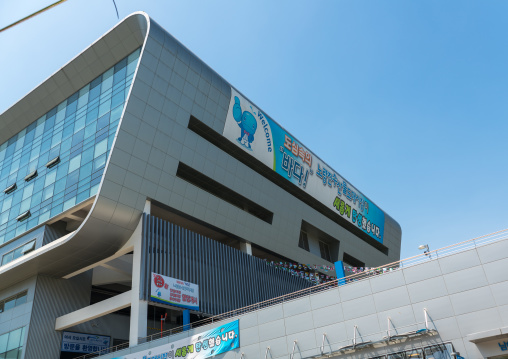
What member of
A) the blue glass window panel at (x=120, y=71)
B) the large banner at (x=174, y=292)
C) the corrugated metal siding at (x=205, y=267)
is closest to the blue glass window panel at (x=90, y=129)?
the blue glass window panel at (x=120, y=71)

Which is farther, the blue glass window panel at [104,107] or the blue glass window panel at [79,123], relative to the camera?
the blue glass window panel at [79,123]

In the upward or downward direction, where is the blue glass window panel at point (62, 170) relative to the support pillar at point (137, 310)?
upward

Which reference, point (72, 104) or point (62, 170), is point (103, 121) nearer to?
point (62, 170)

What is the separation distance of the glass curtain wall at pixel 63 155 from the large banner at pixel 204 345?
12.7 meters

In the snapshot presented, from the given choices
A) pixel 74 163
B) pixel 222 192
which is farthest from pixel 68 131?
pixel 222 192

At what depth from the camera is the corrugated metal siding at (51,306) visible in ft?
107

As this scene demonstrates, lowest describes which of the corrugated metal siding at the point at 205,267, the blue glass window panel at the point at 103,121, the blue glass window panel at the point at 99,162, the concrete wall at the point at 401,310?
the concrete wall at the point at 401,310

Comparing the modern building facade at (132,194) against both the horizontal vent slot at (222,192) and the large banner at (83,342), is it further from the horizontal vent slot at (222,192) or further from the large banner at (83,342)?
the large banner at (83,342)

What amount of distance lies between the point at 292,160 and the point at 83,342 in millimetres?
24794

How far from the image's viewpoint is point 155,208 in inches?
1416

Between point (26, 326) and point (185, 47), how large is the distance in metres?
24.3

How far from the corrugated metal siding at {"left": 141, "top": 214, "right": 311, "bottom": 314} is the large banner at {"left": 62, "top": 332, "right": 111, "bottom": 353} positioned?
8.37 m

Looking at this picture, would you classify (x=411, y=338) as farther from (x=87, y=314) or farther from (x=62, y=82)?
(x=62, y=82)

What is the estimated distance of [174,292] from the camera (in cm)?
3206
